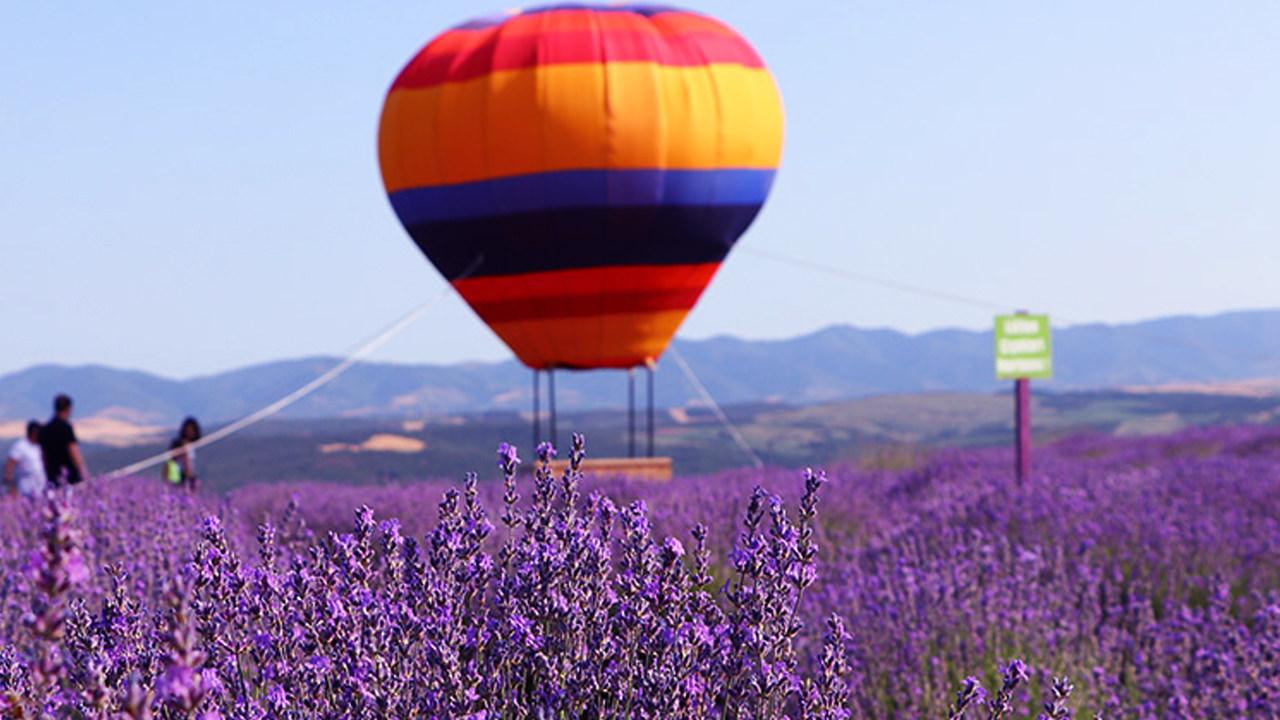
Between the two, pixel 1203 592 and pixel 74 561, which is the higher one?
pixel 74 561

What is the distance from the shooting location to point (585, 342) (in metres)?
13.7

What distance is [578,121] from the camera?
11.9m

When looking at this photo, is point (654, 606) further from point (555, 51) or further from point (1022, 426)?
point (1022, 426)

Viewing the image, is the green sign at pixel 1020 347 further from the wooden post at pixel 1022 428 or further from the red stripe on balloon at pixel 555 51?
the red stripe on balloon at pixel 555 51

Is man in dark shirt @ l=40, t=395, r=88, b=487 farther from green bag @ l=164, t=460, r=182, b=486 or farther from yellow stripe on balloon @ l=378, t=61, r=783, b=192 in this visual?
yellow stripe on balloon @ l=378, t=61, r=783, b=192

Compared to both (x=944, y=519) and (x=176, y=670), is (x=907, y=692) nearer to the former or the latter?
(x=944, y=519)

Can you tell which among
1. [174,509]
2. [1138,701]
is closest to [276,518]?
[174,509]

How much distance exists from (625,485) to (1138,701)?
6.26 m

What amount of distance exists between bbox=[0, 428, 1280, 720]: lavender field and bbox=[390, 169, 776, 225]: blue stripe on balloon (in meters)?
3.17

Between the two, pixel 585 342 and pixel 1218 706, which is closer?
pixel 1218 706

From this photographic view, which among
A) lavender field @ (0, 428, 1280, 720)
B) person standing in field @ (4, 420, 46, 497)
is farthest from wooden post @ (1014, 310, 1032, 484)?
person standing in field @ (4, 420, 46, 497)

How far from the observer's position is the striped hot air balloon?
12.0 meters

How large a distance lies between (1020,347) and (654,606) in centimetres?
1000

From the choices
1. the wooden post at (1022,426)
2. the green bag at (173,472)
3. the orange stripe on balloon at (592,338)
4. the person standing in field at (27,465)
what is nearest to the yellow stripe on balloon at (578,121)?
the orange stripe on balloon at (592,338)
